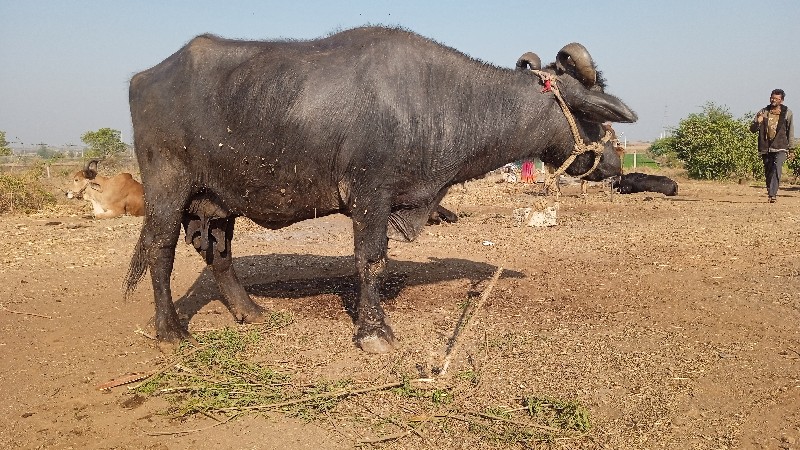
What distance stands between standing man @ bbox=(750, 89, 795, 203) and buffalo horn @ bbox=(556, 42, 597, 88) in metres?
10.4

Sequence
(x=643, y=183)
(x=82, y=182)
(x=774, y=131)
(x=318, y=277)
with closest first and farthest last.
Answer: (x=318, y=277), (x=774, y=131), (x=82, y=182), (x=643, y=183)

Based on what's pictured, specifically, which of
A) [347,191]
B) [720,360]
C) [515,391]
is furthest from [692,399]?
[347,191]

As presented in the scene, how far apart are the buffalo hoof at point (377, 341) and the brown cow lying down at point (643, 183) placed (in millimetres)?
13617

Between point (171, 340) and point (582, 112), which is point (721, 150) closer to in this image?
point (582, 112)

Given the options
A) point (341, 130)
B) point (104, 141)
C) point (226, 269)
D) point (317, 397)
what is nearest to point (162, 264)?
point (226, 269)

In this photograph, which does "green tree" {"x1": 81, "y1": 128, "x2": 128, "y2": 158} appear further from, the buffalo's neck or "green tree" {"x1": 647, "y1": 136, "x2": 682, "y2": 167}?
the buffalo's neck

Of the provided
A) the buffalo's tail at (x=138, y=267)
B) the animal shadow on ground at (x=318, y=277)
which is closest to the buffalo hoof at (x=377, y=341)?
the animal shadow on ground at (x=318, y=277)

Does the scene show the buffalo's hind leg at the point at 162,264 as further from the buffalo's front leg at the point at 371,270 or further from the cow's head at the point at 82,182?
the cow's head at the point at 82,182

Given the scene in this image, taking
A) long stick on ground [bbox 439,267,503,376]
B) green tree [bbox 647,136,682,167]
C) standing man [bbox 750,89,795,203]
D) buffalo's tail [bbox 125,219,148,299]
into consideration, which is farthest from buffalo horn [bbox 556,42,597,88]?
green tree [bbox 647,136,682,167]

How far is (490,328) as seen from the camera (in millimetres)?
5707

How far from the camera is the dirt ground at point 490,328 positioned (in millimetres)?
3945

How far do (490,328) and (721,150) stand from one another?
20371 mm

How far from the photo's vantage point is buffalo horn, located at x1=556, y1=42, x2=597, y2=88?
551 centimetres

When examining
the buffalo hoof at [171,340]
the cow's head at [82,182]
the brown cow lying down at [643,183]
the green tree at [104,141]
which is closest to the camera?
the buffalo hoof at [171,340]
